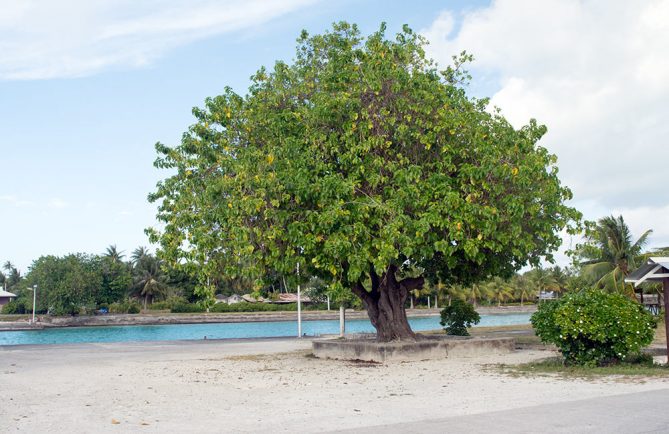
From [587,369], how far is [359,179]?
25.4 ft

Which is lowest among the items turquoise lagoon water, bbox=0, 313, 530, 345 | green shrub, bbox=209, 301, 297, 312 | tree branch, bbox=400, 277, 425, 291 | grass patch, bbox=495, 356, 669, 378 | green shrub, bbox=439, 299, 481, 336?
turquoise lagoon water, bbox=0, 313, 530, 345

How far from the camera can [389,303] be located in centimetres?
2144

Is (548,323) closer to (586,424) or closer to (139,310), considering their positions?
(586,424)

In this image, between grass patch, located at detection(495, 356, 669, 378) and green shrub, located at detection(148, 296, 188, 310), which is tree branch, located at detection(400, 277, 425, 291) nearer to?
grass patch, located at detection(495, 356, 669, 378)

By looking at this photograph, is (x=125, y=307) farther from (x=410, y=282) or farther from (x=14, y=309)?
(x=410, y=282)

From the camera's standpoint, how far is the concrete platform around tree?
19.2 metres

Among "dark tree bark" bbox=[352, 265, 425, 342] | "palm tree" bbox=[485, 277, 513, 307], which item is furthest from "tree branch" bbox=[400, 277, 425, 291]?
"palm tree" bbox=[485, 277, 513, 307]

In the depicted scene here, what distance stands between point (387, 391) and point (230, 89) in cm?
1235

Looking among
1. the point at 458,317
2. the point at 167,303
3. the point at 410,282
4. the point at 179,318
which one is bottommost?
the point at 179,318

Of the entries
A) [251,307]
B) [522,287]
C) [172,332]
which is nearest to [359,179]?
[172,332]

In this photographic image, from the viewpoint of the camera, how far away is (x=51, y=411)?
10.9 metres

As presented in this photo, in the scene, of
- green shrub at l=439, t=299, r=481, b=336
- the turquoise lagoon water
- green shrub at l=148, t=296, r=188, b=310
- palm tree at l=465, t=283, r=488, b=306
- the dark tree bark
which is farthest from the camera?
palm tree at l=465, t=283, r=488, b=306

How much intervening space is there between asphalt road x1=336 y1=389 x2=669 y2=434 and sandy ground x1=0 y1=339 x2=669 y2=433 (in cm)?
49

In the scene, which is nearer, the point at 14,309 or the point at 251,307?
the point at 14,309
